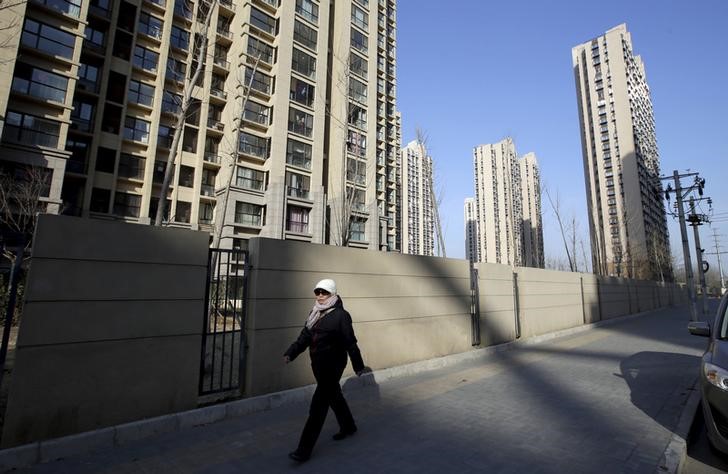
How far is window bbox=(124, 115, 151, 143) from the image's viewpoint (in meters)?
27.4

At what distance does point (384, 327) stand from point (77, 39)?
2882 cm

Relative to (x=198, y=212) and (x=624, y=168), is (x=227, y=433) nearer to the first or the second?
(x=198, y=212)

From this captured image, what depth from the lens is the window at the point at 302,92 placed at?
1282 inches

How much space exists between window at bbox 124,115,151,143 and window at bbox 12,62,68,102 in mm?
4983

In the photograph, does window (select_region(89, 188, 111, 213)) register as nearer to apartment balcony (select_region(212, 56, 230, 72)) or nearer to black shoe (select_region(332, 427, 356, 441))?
apartment balcony (select_region(212, 56, 230, 72))

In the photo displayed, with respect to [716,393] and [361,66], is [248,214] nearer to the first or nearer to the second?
[361,66]

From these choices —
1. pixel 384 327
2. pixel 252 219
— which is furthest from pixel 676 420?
pixel 252 219

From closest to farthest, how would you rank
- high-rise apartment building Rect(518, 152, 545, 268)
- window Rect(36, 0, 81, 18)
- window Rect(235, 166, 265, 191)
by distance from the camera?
window Rect(36, 0, 81, 18) → window Rect(235, 166, 265, 191) → high-rise apartment building Rect(518, 152, 545, 268)

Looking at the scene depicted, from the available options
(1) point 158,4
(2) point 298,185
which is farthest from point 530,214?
(1) point 158,4

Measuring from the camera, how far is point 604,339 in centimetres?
1259

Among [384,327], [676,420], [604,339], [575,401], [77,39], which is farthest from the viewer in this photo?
[77,39]

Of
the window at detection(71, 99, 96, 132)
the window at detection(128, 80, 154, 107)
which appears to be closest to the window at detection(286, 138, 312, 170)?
the window at detection(128, 80, 154, 107)

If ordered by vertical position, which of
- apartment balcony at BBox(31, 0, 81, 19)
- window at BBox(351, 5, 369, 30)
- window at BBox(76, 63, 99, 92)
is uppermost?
window at BBox(351, 5, 369, 30)

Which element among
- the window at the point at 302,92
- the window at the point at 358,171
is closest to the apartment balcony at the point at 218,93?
the window at the point at 302,92
